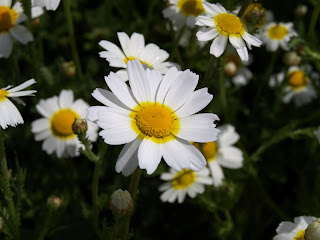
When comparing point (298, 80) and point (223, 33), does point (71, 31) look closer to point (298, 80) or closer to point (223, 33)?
point (223, 33)

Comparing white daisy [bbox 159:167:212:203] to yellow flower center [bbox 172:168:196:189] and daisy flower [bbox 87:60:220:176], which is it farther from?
daisy flower [bbox 87:60:220:176]

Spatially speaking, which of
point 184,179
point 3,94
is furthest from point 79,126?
point 184,179

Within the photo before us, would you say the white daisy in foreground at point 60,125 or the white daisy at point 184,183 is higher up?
the white daisy in foreground at point 60,125

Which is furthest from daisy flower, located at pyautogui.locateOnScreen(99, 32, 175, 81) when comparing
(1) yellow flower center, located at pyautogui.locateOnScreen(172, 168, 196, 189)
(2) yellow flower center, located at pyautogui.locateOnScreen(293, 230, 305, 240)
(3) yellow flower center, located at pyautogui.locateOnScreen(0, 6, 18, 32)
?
(2) yellow flower center, located at pyautogui.locateOnScreen(293, 230, 305, 240)

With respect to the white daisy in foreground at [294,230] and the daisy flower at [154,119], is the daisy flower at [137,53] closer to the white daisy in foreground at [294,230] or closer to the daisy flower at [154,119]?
the daisy flower at [154,119]

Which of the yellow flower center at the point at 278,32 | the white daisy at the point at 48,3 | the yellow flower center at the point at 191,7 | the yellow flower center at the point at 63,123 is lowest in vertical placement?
the yellow flower center at the point at 278,32

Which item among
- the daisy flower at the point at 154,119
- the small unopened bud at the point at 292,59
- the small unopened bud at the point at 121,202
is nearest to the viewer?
the daisy flower at the point at 154,119

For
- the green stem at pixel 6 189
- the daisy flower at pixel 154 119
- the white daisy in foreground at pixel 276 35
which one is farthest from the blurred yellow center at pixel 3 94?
the white daisy in foreground at pixel 276 35
